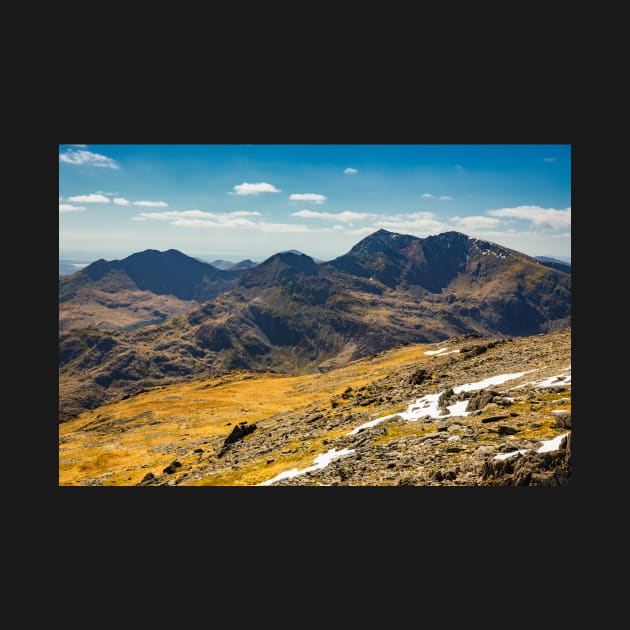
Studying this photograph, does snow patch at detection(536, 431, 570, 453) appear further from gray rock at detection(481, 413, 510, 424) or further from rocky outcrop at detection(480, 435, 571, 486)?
gray rock at detection(481, 413, 510, 424)

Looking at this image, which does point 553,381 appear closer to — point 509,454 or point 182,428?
point 509,454

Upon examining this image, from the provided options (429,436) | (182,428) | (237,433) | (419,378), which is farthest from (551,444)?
(182,428)

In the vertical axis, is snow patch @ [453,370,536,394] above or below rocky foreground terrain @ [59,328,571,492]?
above

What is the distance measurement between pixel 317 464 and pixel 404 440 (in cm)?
761

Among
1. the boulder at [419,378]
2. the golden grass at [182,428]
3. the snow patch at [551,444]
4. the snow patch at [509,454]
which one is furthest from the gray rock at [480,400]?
the boulder at [419,378]

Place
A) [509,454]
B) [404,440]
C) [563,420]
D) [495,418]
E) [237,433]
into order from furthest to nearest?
[237,433], [404,440], [495,418], [563,420], [509,454]

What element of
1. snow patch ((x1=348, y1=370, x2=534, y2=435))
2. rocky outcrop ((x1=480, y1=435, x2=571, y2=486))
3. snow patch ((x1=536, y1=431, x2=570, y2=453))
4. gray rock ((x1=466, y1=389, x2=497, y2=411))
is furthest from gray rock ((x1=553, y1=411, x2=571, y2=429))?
snow patch ((x1=348, y1=370, x2=534, y2=435))

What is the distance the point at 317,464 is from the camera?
124ft

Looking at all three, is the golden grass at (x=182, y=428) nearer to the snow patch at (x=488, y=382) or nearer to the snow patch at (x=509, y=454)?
the snow patch at (x=488, y=382)

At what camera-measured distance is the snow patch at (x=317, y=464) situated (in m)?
36.3

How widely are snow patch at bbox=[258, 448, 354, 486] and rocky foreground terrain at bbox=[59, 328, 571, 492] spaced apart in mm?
110

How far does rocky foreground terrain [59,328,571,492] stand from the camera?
3005cm

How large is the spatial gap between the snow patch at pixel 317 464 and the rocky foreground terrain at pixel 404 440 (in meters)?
0.11

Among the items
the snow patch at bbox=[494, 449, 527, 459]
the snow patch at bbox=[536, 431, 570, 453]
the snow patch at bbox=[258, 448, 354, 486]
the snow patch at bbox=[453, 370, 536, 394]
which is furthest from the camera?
the snow patch at bbox=[453, 370, 536, 394]
